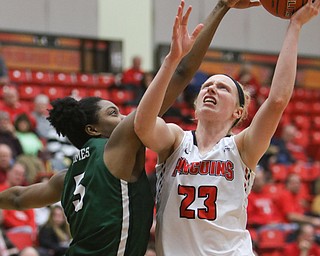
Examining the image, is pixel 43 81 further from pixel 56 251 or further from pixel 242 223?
pixel 242 223

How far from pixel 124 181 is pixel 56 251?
146 inches

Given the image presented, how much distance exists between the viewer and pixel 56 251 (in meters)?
6.95

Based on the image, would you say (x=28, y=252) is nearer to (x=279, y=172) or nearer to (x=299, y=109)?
(x=279, y=172)

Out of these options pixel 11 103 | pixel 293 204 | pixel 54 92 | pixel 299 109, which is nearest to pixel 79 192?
pixel 11 103

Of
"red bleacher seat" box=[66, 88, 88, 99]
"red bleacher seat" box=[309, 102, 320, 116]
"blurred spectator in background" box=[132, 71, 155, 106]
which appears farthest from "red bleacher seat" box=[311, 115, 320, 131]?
"red bleacher seat" box=[66, 88, 88, 99]

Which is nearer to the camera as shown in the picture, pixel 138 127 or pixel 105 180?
pixel 138 127

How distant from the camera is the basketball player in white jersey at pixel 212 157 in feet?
10.7

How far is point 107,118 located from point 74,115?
15cm

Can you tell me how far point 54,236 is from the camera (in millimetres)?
7035

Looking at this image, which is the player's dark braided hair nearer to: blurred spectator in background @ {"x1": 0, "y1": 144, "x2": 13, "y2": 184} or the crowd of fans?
the crowd of fans

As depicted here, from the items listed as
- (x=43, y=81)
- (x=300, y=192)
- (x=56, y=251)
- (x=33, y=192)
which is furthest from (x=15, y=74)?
(x=33, y=192)

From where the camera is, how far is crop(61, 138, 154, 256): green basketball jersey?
3.40 metres

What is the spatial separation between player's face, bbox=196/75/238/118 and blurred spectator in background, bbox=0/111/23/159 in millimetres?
5082

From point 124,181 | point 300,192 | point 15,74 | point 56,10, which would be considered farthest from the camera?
point 56,10
